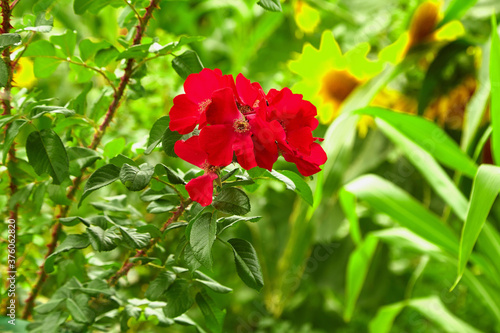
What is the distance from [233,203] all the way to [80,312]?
16cm

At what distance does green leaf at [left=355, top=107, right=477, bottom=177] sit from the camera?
65cm

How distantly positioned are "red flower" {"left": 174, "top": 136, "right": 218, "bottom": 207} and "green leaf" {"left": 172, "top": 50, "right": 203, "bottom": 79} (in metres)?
0.08

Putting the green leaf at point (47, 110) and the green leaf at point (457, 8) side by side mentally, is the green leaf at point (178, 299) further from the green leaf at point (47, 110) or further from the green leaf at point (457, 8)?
the green leaf at point (457, 8)

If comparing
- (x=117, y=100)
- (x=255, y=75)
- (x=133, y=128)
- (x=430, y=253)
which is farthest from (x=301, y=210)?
(x=255, y=75)

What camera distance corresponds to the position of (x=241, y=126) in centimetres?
29

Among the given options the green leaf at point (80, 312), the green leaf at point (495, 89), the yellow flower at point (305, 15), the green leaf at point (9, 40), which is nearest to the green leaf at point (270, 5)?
the green leaf at point (9, 40)

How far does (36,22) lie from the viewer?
0.35m

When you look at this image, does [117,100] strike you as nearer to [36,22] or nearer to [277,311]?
[36,22]

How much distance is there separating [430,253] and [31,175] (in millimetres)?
632

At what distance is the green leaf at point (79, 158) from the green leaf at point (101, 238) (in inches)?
2.6

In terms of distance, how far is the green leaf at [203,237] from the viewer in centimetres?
28

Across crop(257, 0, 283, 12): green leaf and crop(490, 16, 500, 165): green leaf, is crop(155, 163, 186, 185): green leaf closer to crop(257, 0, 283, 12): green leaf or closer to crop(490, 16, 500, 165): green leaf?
crop(257, 0, 283, 12): green leaf

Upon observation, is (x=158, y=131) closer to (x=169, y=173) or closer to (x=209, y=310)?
(x=169, y=173)

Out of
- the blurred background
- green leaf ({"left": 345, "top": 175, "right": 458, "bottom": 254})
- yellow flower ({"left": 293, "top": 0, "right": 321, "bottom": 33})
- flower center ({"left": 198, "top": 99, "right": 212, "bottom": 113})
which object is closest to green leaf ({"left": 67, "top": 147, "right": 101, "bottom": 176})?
flower center ({"left": 198, "top": 99, "right": 212, "bottom": 113})
